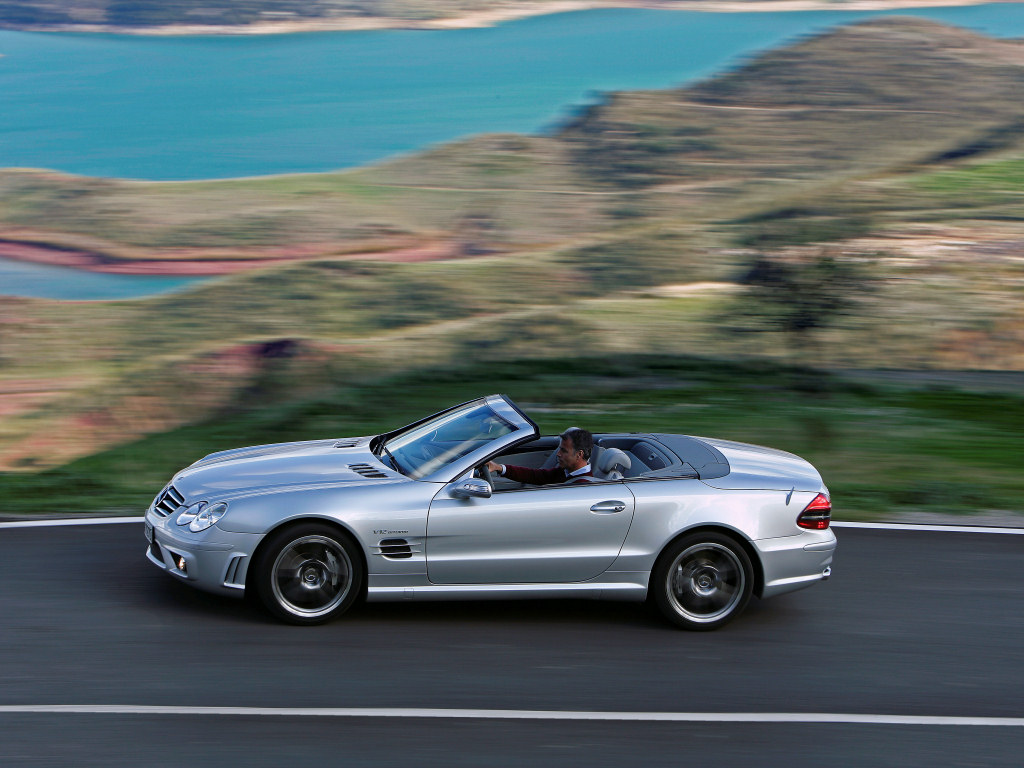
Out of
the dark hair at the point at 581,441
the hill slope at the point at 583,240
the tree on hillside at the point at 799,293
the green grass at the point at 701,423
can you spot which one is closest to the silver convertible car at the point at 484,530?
the dark hair at the point at 581,441

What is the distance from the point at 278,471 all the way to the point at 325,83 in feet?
50.5

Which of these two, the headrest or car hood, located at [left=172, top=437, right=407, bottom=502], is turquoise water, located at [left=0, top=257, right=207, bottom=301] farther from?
the headrest

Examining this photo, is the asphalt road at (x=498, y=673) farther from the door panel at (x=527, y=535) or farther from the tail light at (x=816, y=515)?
the tail light at (x=816, y=515)

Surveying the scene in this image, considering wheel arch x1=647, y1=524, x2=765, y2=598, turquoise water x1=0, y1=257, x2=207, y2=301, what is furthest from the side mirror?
turquoise water x1=0, y1=257, x2=207, y2=301

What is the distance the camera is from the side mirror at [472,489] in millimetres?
6219

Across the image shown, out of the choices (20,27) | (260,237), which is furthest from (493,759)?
(20,27)

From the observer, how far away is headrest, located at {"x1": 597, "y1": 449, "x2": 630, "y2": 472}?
6719mm

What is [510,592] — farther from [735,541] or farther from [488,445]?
[735,541]

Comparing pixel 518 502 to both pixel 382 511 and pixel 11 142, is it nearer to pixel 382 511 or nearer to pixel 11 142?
pixel 382 511

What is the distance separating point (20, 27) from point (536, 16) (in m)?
9.99

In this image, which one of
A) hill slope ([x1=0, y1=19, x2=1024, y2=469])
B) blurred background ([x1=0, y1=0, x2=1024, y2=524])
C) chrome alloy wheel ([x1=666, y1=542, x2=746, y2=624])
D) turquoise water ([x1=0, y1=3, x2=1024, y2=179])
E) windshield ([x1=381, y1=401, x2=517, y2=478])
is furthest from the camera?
turquoise water ([x1=0, y1=3, x2=1024, y2=179])

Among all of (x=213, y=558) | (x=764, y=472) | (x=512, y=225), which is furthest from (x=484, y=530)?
(x=512, y=225)

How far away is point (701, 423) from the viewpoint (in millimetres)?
12969

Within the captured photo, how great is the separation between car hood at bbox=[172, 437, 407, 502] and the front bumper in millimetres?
257
